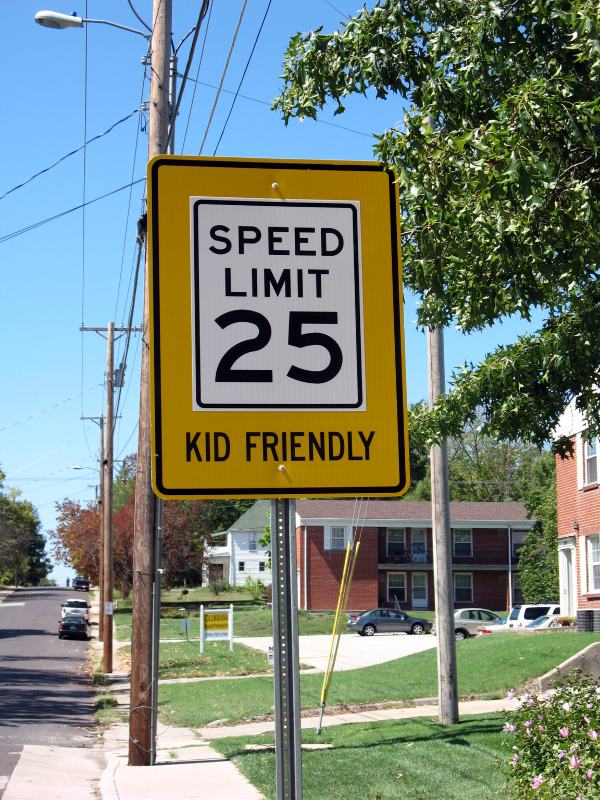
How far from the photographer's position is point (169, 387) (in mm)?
2646

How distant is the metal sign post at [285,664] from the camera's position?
7.98ft

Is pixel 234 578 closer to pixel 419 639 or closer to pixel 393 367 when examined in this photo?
pixel 419 639

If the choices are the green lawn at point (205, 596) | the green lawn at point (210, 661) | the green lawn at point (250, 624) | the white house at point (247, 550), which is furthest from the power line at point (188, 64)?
the white house at point (247, 550)

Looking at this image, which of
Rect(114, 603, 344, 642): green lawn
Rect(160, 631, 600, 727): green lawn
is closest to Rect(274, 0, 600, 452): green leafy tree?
Rect(160, 631, 600, 727): green lawn

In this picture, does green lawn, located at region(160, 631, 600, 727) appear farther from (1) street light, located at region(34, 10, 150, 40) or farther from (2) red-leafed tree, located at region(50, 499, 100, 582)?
(2) red-leafed tree, located at region(50, 499, 100, 582)

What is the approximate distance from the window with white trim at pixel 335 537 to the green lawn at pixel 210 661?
19.2m

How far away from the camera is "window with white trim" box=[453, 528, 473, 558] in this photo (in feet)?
194

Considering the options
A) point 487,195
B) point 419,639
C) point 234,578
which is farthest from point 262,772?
point 234,578

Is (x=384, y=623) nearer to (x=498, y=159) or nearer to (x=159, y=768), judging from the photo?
(x=159, y=768)

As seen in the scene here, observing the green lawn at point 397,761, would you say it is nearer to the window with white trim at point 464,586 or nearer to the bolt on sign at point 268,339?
the bolt on sign at point 268,339

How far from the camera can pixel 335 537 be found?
183ft

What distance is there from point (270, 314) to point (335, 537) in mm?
53717

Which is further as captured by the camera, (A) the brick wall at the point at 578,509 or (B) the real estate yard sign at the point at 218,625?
(B) the real estate yard sign at the point at 218,625

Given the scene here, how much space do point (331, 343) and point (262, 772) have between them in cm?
1088
